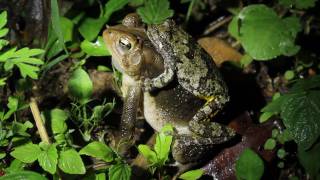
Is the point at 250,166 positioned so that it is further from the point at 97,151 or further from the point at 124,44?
the point at 124,44

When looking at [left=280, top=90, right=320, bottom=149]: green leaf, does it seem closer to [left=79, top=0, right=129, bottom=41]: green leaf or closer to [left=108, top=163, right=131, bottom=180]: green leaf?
[left=108, top=163, right=131, bottom=180]: green leaf

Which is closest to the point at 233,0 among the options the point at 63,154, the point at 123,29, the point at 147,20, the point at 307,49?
the point at 307,49

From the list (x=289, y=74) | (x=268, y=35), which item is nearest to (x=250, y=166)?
(x=268, y=35)

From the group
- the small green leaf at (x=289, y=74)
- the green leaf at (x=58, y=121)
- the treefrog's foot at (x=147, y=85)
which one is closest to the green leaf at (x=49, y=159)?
the green leaf at (x=58, y=121)

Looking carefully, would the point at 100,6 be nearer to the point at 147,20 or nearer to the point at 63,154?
the point at 147,20

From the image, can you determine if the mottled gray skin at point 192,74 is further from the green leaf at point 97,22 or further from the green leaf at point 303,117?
the green leaf at point 97,22

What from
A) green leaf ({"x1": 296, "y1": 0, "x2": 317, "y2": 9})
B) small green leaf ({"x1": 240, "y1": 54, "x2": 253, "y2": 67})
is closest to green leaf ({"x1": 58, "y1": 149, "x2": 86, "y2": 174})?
small green leaf ({"x1": 240, "y1": 54, "x2": 253, "y2": 67})
